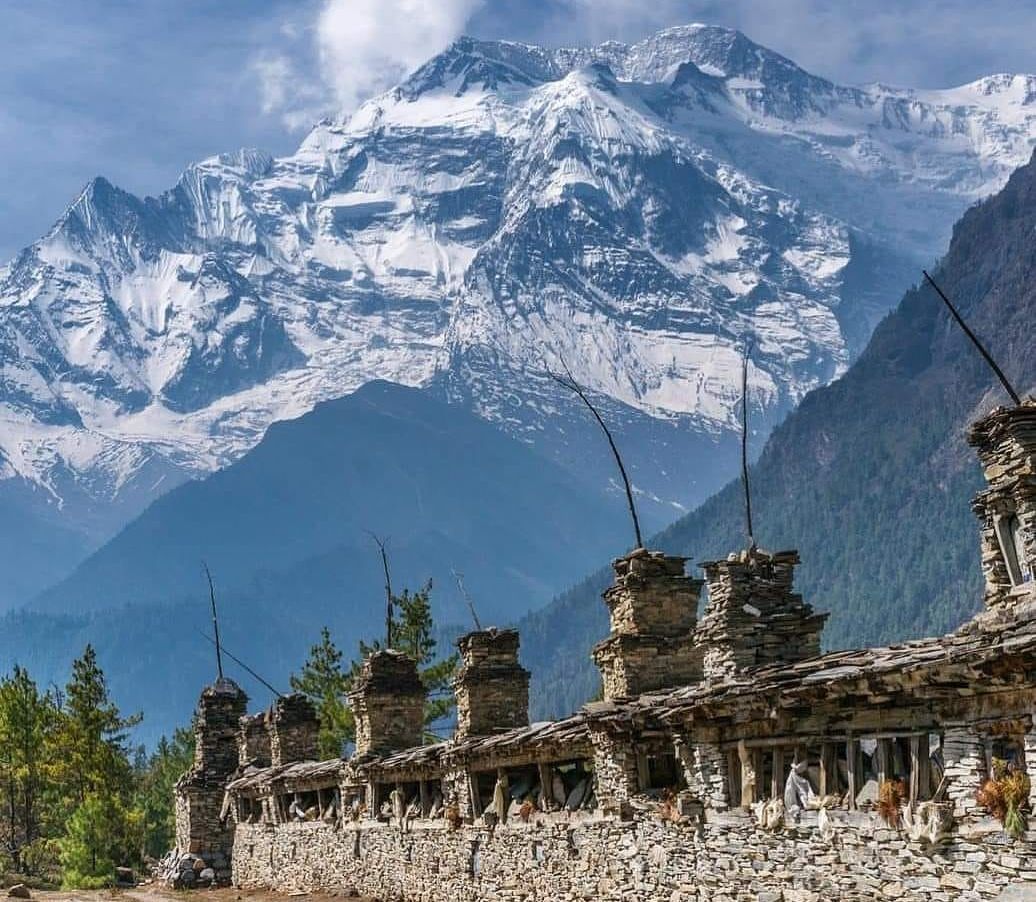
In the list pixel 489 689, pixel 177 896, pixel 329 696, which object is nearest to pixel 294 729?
pixel 177 896

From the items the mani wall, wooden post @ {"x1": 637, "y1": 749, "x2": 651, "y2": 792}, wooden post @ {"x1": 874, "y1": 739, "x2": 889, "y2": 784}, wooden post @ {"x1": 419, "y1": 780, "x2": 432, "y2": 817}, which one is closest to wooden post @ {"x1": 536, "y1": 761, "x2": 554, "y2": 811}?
the mani wall

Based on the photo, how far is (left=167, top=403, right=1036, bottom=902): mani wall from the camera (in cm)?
1738

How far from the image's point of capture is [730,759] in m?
22.8

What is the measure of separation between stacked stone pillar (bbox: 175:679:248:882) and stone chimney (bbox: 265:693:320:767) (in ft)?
15.4

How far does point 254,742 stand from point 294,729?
4897 millimetres

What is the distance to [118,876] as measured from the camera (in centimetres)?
5388

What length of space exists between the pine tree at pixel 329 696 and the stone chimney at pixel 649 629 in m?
36.7

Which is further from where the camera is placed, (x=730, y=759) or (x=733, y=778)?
(x=730, y=759)

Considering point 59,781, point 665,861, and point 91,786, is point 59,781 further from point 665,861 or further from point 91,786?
point 665,861

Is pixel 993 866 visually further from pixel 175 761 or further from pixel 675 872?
pixel 175 761

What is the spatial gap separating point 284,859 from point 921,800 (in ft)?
95.4

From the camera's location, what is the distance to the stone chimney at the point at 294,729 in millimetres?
47625

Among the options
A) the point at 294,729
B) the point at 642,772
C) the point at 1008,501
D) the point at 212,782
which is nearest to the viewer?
the point at 1008,501

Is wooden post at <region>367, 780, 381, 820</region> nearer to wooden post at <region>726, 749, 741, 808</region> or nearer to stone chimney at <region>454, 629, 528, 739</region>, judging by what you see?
stone chimney at <region>454, 629, 528, 739</region>
